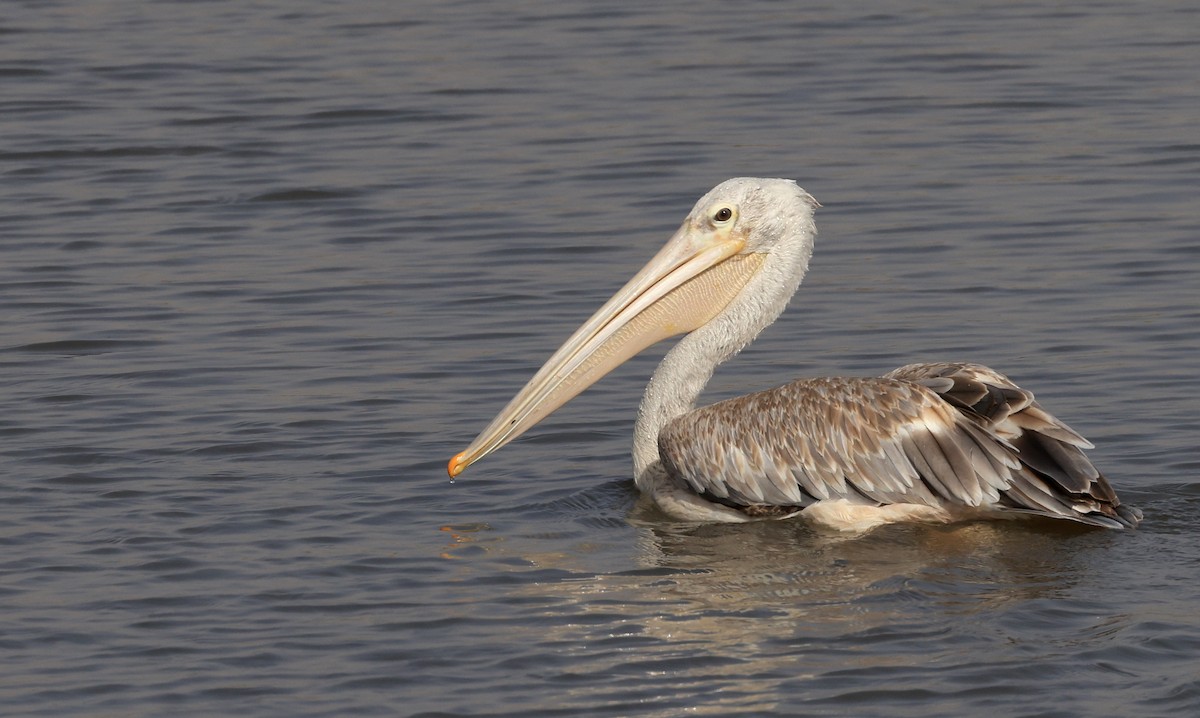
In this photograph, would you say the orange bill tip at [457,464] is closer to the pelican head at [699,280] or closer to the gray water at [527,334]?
the gray water at [527,334]

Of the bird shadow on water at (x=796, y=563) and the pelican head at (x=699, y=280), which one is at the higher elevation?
the pelican head at (x=699, y=280)

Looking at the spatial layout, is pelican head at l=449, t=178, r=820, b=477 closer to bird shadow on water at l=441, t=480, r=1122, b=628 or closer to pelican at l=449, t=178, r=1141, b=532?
pelican at l=449, t=178, r=1141, b=532

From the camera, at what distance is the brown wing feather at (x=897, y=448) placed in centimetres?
613

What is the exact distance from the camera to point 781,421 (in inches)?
262

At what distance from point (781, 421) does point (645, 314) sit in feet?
2.73

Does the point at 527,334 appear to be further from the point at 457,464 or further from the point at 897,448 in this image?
the point at 897,448

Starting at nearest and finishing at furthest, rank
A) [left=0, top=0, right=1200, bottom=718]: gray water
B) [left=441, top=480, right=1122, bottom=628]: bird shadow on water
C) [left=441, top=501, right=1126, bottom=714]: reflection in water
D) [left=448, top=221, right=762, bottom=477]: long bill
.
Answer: [left=441, top=501, right=1126, bottom=714]: reflection in water
[left=0, top=0, right=1200, bottom=718]: gray water
[left=441, top=480, right=1122, bottom=628]: bird shadow on water
[left=448, top=221, right=762, bottom=477]: long bill

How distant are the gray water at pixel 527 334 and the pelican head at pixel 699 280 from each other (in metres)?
0.43

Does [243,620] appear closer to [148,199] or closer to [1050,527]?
[1050,527]

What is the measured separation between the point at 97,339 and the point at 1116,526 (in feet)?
15.4

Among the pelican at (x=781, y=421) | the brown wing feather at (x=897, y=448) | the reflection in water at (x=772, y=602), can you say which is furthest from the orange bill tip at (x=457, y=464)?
the brown wing feather at (x=897, y=448)

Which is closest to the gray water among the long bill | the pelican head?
the long bill

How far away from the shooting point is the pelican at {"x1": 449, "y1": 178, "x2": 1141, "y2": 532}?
6.17 metres

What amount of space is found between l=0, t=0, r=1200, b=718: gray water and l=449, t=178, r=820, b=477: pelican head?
16.8 inches
